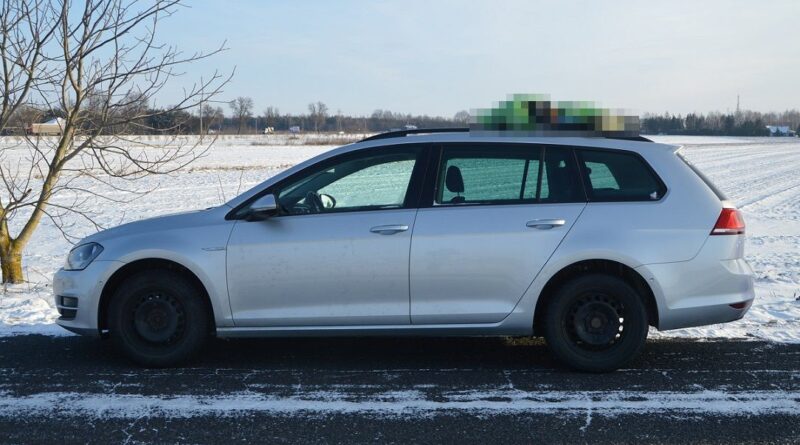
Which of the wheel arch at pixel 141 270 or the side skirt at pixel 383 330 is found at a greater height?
the wheel arch at pixel 141 270

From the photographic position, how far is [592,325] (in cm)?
520

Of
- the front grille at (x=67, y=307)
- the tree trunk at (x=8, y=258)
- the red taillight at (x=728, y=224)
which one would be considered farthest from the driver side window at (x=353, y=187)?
the tree trunk at (x=8, y=258)

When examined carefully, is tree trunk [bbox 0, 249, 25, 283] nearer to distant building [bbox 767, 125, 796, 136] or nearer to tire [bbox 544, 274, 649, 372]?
tire [bbox 544, 274, 649, 372]

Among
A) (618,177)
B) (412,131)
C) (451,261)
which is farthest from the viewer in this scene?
(412,131)

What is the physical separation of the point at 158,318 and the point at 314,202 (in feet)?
4.59

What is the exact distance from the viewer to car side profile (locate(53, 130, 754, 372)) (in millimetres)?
5105

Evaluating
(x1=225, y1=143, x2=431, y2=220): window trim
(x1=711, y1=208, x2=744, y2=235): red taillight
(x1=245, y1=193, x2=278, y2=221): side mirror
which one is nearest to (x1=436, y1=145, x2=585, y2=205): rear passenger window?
(x1=225, y1=143, x2=431, y2=220): window trim

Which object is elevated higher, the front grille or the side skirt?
the front grille

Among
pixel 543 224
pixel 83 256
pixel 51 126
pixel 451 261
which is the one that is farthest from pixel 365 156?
pixel 51 126

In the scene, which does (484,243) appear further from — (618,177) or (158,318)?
(158,318)

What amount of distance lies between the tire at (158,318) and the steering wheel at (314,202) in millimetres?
1009

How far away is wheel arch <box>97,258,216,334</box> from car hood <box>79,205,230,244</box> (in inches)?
9.0

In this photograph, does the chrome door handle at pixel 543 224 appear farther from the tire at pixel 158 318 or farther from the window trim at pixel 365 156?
the tire at pixel 158 318

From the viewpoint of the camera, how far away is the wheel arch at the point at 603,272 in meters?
5.18
